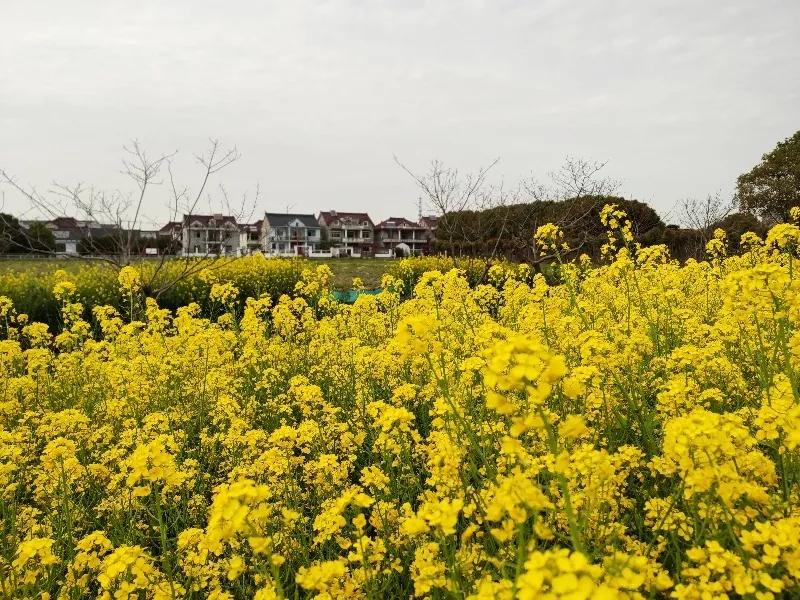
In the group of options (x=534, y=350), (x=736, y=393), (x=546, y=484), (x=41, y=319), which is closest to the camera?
(x=534, y=350)

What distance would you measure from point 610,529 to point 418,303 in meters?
4.63

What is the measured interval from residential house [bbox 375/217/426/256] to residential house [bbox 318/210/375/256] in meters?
1.15

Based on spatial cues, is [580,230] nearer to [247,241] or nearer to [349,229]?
[247,241]

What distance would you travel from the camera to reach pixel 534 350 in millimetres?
1537

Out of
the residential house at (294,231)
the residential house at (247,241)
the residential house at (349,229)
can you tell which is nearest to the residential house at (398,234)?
the residential house at (349,229)

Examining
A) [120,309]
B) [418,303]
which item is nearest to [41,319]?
[120,309]

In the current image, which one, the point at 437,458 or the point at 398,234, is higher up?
the point at 398,234

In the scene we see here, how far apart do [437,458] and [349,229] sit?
7845 centimetres

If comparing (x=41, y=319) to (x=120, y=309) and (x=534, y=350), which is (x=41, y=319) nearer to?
(x=120, y=309)

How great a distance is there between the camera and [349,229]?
263 ft

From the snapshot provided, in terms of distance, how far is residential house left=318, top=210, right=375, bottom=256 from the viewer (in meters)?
78.5

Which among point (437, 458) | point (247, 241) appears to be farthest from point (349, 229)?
point (437, 458)

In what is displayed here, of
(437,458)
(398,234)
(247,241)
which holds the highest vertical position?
(398,234)

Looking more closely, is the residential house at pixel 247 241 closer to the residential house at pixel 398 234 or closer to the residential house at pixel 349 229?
the residential house at pixel 349 229
